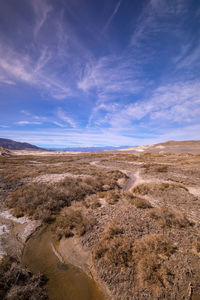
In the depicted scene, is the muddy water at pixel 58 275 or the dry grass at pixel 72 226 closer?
the muddy water at pixel 58 275

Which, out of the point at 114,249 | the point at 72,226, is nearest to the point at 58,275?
the point at 114,249

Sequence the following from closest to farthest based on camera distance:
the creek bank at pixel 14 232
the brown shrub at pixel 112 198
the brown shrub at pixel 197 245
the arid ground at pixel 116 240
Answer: the arid ground at pixel 116 240 → the brown shrub at pixel 197 245 → the creek bank at pixel 14 232 → the brown shrub at pixel 112 198

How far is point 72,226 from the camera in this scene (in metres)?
5.93

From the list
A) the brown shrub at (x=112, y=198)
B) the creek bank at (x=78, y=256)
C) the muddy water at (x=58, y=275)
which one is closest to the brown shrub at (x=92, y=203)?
the brown shrub at (x=112, y=198)

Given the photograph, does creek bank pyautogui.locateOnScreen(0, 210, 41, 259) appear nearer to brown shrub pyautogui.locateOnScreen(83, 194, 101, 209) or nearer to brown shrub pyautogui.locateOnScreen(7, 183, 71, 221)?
brown shrub pyautogui.locateOnScreen(7, 183, 71, 221)

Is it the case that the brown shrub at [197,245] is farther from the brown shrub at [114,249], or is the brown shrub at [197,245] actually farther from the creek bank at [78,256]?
the creek bank at [78,256]

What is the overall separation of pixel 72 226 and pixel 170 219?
16.4ft

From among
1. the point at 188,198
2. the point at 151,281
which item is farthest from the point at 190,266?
the point at 188,198

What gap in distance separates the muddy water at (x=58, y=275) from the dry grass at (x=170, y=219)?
4.13 metres

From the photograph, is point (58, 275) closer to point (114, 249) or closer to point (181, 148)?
point (114, 249)

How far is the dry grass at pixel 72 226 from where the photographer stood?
5.44 m

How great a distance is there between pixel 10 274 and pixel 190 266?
5453mm

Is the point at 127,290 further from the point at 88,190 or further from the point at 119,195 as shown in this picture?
the point at 88,190

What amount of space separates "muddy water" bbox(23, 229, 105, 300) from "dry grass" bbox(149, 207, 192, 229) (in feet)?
13.5
